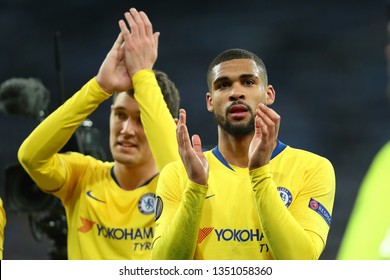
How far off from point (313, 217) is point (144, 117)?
26.5 inches

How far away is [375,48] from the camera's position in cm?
226

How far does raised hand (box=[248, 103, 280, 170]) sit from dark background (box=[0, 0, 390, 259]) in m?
0.53

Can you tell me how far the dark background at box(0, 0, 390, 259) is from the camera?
2.17 meters

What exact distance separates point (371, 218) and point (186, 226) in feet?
2.83

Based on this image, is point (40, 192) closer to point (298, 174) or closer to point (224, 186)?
point (224, 186)

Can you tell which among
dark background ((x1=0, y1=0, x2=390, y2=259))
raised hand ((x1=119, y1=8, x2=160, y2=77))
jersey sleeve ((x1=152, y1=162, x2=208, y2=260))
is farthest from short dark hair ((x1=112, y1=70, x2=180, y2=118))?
jersey sleeve ((x1=152, y1=162, x2=208, y2=260))

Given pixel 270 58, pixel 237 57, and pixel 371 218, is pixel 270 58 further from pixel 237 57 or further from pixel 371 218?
pixel 371 218

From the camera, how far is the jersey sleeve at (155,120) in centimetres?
193

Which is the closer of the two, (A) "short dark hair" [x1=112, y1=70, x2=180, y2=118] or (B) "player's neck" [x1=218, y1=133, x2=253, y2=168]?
(B) "player's neck" [x1=218, y1=133, x2=253, y2=168]

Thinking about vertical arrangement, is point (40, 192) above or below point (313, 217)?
above

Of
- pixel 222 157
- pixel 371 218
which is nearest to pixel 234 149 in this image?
pixel 222 157

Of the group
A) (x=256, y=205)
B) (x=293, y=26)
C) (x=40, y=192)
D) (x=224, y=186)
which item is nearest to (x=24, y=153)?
(x=40, y=192)

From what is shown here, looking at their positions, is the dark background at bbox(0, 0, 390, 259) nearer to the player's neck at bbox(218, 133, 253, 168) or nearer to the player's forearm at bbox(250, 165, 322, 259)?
the player's neck at bbox(218, 133, 253, 168)

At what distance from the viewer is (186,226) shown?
149cm
